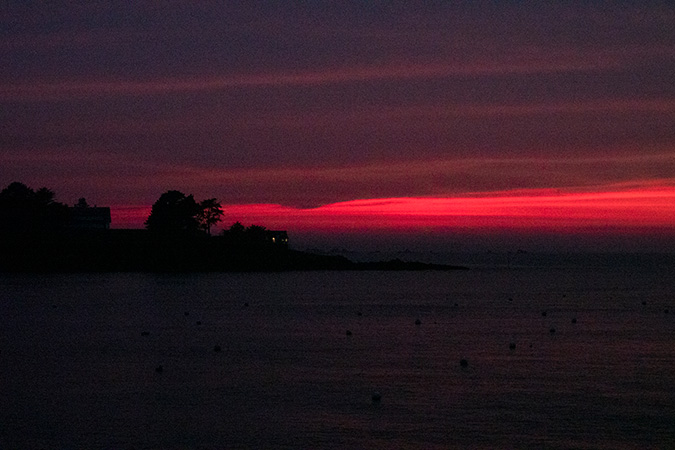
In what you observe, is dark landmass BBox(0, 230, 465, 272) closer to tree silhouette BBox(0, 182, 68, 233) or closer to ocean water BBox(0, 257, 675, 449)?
tree silhouette BBox(0, 182, 68, 233)

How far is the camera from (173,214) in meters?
184

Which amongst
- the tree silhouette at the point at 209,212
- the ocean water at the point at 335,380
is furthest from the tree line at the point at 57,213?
the ocean water at the point at 335,380

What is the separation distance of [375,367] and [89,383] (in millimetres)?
14438

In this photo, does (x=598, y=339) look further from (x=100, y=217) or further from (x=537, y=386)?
(x=100, y=217)

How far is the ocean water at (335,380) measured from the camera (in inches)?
1175

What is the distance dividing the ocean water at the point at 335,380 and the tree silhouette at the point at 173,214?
104m

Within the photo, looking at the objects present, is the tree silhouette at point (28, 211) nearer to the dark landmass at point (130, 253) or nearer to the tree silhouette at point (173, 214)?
the dark landmass at point (130, 253)

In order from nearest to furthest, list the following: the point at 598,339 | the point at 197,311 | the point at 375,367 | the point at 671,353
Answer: the point at 375,367 < the point at 671,353 < the point at 598,339 < the point at 197,311

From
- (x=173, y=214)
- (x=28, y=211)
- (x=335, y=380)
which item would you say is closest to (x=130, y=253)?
(x=173, y=214)

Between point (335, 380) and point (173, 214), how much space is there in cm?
14899

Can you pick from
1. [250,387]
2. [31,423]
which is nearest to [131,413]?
[31,423]

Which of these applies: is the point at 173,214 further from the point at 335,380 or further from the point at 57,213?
the point at 335,380

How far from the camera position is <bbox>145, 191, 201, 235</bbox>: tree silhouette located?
184 meters

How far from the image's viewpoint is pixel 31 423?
102ft
